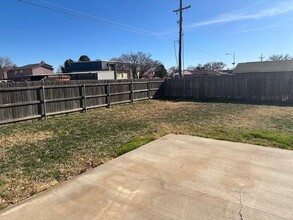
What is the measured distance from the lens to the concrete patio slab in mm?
2484

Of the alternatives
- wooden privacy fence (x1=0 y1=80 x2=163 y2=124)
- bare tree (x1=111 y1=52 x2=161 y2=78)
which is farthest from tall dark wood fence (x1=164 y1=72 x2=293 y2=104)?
bare tree (x1=111 y1=52 x2=161 y2=78)

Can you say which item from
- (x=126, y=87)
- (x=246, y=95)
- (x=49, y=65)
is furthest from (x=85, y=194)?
(x=49, y=65)

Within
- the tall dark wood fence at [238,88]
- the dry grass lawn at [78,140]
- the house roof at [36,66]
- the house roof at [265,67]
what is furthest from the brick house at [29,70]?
the dry grass lawn at [78,140]

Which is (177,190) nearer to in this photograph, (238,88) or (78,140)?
(78,140)

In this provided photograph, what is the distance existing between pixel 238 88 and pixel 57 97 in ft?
35.4

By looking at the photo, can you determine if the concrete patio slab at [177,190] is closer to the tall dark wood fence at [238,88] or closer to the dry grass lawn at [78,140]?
the dry grass lawn at [78,140]

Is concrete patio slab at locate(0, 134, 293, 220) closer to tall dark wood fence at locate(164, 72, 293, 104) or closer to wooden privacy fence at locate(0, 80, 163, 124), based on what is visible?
wooden privacy fence at locate(0, 80, 163, 124)

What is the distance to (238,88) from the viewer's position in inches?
575

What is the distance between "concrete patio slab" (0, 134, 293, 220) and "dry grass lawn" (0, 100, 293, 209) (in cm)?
42

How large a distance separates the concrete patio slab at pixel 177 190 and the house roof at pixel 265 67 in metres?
30.1

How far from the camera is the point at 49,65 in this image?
58.3 metres

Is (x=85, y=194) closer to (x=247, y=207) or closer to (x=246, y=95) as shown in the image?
(x=247, y=207)

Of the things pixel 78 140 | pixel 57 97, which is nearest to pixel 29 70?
pixel 57 97

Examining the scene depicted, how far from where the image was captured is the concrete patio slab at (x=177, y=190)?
248 cm
